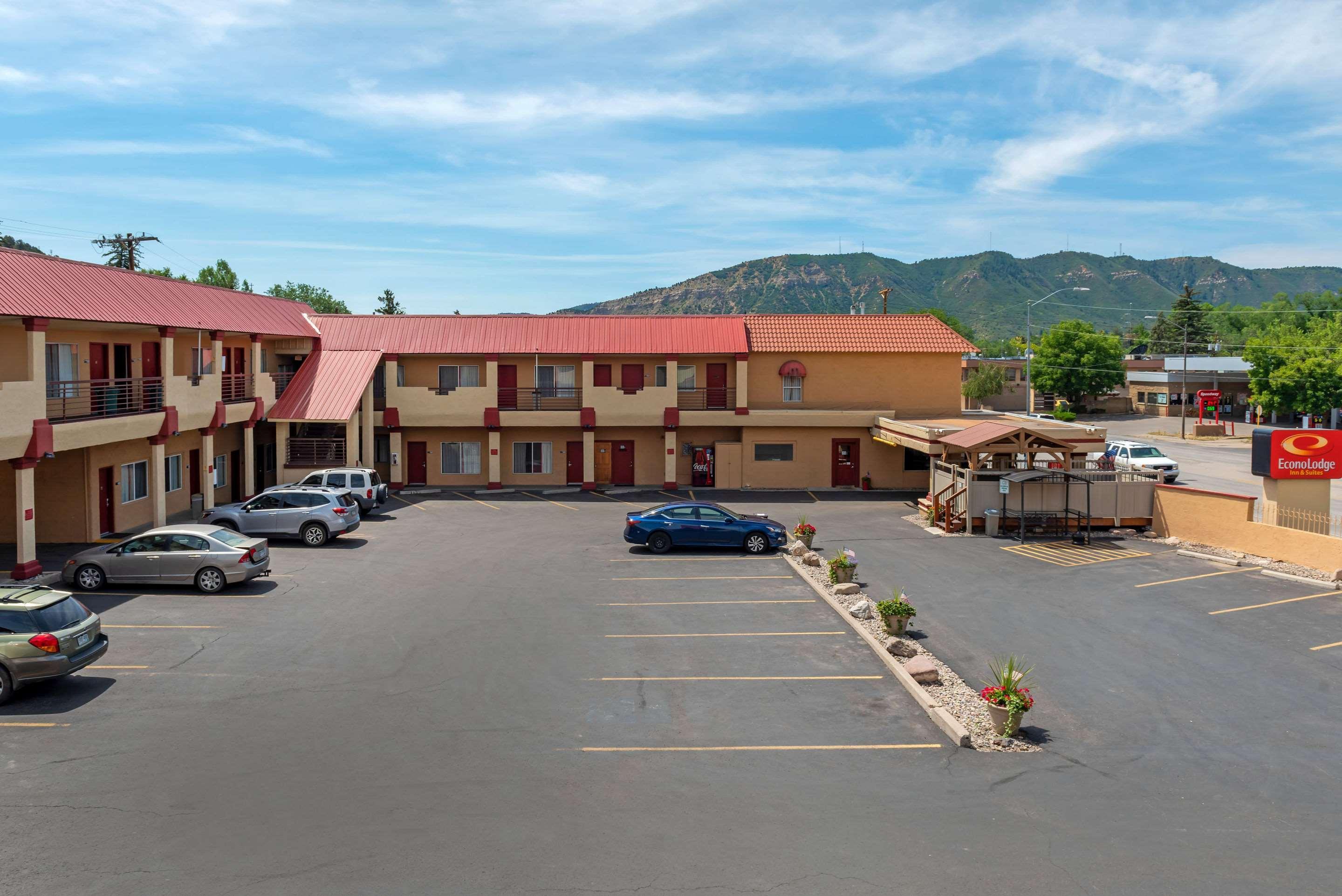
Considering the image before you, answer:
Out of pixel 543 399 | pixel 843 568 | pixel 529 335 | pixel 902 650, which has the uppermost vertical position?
pixel 529 335

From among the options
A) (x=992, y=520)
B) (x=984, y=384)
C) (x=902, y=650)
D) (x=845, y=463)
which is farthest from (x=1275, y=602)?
(x=984, y=384)

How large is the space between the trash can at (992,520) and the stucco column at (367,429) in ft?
81.5

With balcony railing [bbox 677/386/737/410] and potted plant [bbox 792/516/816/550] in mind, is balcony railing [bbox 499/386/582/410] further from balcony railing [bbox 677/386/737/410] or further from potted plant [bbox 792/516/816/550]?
potted plant [bbox 792/516/816/550]

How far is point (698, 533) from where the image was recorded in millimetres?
28234

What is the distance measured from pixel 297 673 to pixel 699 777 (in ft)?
26.4

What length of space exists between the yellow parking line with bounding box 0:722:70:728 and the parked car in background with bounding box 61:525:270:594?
8.32 meters

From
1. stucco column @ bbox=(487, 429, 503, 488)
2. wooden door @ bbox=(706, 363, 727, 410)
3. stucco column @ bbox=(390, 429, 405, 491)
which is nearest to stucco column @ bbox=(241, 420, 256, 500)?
stucco column @ bbox=(390, 429, 405, 491)

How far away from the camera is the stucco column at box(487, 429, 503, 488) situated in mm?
42688

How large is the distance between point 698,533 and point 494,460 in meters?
17.0

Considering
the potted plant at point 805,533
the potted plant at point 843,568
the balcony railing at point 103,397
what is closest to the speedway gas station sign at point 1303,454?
the potted plant at point 805,533

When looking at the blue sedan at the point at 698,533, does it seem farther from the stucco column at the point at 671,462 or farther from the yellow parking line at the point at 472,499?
the stucco column at the point at 671,462

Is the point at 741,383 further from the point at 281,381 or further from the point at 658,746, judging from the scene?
the point at 658,746

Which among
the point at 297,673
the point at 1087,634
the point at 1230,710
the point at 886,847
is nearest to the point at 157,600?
the point at 297,673

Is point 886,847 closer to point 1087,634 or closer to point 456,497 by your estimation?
point 1087,634
